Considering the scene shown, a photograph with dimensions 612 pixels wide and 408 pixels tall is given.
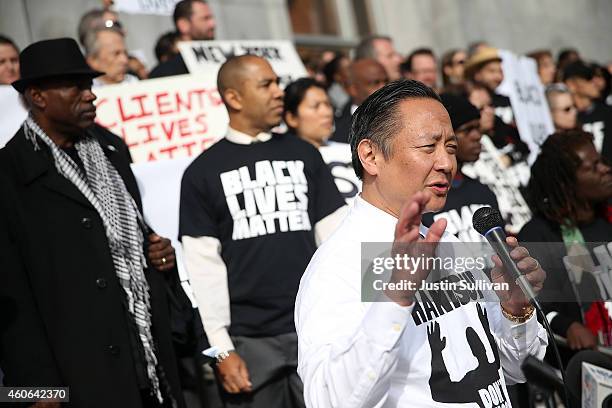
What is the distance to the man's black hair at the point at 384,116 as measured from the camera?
103 inches

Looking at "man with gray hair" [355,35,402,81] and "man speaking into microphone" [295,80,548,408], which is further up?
"man with gray hair" [355,35,402,81]

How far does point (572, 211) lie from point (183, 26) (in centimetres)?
380

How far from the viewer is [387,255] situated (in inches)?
93.1

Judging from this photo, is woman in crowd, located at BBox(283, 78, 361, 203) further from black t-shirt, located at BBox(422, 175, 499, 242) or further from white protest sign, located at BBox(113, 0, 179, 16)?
white protest sign, located at BBox(113, 0, 179, 16)

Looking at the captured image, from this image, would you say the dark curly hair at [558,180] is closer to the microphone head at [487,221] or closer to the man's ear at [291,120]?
the man's ear at [291,120]

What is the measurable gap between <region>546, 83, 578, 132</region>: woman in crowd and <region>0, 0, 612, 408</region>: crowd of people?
3785 mm

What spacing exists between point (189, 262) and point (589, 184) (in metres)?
2.09

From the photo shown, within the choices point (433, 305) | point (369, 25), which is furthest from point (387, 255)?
point (369, 25)

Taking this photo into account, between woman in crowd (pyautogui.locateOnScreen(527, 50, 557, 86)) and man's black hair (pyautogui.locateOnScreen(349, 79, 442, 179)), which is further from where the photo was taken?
woman in crowd (pyautogui.locateOnScreen(527, 50, 557, 86))

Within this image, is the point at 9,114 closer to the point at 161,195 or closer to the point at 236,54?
the point at 161,195

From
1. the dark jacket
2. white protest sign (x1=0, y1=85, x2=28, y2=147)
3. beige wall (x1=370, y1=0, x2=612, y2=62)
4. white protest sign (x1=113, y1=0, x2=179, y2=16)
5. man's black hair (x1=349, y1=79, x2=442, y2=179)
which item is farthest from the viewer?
beige wall (x1=370, y1=0, x2=612, y2=62)

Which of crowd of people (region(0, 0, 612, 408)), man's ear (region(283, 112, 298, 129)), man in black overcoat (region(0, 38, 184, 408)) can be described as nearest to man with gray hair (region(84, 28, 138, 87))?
man's ear (region(283, 112, 298, 129))

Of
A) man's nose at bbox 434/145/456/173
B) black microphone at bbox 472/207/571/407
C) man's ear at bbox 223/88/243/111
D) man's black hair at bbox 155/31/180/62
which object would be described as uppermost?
man's black hair at bbox 155/31/180/62

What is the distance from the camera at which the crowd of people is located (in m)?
2.55
